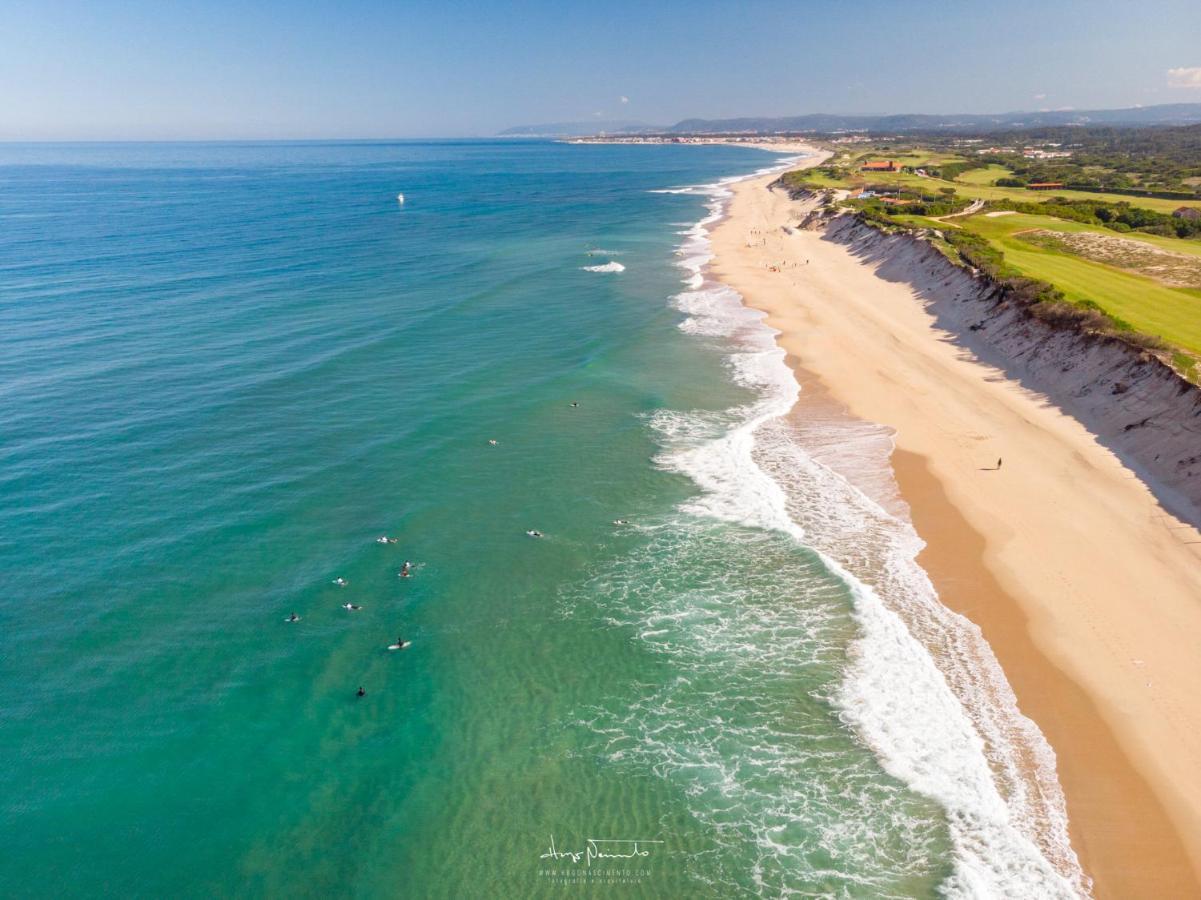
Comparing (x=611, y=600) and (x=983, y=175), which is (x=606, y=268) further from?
(x=983, y=175)

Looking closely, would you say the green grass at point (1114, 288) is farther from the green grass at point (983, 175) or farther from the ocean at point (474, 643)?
the green grass at point (983, 175)

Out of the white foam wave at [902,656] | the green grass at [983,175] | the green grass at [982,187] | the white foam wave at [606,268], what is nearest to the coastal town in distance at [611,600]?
the white foam wave at [902,656]

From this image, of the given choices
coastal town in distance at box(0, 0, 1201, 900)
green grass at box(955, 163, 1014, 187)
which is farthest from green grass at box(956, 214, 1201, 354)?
green grass at box(955, 163, 1014, 187)

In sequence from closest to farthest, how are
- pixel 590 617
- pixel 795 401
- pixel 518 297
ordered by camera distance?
pixel 590 617 < pixel 795 401 < pixel 518 297

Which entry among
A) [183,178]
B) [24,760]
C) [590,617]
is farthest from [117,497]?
[183,178]

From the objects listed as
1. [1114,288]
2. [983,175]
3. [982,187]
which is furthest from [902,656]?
[983,175]

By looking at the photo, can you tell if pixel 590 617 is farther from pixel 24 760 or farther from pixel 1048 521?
pixel 1048 521

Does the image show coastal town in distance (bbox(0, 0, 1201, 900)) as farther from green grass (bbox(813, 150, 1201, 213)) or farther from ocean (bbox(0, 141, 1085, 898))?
green grass (bbox(813, 150, 1201, 213))
